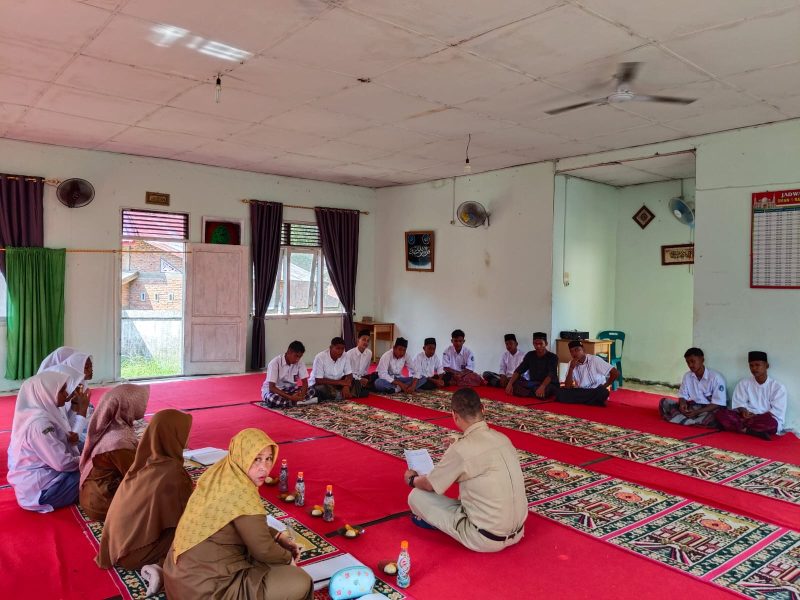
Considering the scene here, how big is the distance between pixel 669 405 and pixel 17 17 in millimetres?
6126

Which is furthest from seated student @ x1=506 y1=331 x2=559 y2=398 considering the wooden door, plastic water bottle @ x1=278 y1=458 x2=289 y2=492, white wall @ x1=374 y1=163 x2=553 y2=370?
plastic water bottle @ x1=278 y1=458 x2=289 y2=492

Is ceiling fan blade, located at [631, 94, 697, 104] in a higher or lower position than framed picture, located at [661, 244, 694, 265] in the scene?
higher

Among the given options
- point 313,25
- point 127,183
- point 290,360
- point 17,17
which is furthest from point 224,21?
point 127,183

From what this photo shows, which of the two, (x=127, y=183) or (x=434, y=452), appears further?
(x=127, y=183)

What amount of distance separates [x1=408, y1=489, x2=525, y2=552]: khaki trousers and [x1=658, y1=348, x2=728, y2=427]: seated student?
11.3 ft

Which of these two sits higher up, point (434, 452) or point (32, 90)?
point (32, 90)

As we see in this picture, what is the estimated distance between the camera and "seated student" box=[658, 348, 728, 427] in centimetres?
573

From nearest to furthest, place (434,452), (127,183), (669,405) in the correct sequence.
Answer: (434,452)
(669,405)
(127,183)

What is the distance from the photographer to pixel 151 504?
8.47 feet

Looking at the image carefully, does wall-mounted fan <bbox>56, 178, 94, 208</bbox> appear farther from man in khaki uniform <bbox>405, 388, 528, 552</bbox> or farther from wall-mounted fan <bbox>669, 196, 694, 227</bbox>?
wall-mounted fan <bbox>669, 196, 694, 227</bbox>

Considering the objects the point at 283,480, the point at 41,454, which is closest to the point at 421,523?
the point at 283,480

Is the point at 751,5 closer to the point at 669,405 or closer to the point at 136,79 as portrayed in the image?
the point at 669,405

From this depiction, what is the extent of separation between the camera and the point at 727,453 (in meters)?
4.78

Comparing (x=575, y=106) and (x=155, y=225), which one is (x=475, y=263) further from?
(x=155, y=225)
